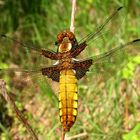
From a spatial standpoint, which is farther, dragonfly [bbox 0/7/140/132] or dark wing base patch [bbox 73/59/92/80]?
dark wing base patch [bbox 73/59/92/80]

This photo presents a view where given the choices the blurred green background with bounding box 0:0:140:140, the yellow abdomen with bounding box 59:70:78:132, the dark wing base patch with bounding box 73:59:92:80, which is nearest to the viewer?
the yellow abdomen with bounding box 59:70:78:132

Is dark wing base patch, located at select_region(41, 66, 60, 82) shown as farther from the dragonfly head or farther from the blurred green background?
the blurred green background

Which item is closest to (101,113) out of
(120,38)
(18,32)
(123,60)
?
(123,60)

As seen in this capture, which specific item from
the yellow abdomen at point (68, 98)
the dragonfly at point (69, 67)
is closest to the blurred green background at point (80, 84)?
the dragonfly at point (69, 67)

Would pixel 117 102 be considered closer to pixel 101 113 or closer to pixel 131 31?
pixel 101 113

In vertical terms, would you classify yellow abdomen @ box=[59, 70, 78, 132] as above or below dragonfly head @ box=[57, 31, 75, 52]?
below

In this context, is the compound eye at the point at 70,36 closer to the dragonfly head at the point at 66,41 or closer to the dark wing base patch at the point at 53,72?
the dragonfly head at the point at 66,41

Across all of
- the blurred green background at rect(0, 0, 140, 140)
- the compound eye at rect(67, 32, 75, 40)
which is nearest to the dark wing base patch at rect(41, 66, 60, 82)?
the compound eye at rect(67, 32, 75, 40)
